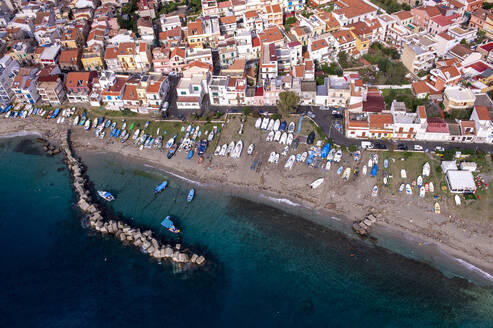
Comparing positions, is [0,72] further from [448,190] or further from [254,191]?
[448,190]

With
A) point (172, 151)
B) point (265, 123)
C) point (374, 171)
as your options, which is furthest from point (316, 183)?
point (172, 151)

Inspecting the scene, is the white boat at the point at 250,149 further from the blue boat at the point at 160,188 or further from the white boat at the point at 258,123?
the blue boat at the point at 160,188

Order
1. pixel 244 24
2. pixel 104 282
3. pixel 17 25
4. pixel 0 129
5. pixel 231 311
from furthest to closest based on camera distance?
pixel 17 25, pixel 244 24, pixel 0 129, pixel 104 282, pixel 231 311

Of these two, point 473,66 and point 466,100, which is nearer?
point 466,100

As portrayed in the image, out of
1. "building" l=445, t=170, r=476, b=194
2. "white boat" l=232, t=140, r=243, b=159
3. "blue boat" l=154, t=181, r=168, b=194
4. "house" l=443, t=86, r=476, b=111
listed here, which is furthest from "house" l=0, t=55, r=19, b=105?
"house" l=443, t=86, r=476, b=111

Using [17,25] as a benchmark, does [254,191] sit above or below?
below

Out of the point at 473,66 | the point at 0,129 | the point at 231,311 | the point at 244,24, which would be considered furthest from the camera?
the point at 244,24

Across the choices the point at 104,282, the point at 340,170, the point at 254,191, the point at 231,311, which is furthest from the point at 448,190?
the point at 104,282
